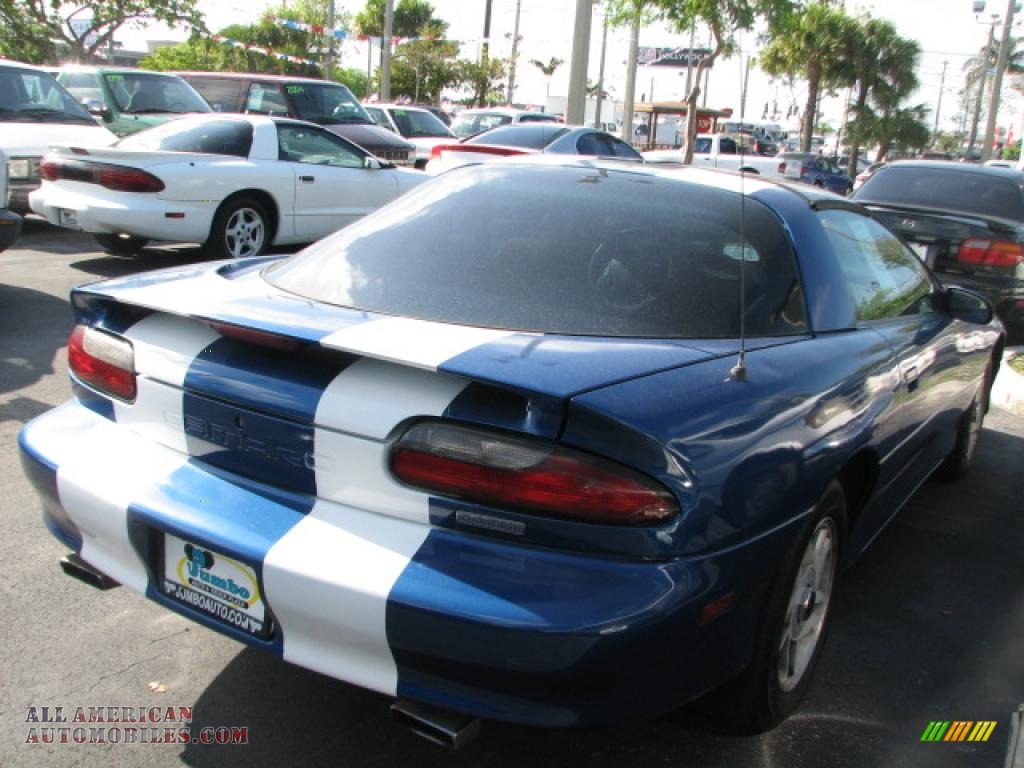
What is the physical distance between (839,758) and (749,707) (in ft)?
1.10

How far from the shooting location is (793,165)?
2628 centimetres

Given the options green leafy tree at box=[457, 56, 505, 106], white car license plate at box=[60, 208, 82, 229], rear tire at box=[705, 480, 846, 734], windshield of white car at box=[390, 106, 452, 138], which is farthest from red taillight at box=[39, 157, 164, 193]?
green leafy tree at box=[457, 56, 505, 106]

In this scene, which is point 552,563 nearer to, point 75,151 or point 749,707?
point 749,707

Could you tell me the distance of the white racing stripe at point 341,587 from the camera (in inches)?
79.2

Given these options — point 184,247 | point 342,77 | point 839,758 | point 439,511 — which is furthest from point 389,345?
point 342,77

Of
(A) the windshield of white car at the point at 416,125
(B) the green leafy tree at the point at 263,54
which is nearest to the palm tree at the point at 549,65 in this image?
(B) the green leafy tree at the point at 263,54

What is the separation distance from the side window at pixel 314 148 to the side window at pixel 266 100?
406 centimetres

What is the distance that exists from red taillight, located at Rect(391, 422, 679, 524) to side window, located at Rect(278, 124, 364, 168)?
25.0 feet

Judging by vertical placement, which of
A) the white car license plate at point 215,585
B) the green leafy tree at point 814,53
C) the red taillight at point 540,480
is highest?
the green leafy tree at point 814,53

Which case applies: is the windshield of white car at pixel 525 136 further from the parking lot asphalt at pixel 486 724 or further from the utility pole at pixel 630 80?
the utility pole at pixel 630 80

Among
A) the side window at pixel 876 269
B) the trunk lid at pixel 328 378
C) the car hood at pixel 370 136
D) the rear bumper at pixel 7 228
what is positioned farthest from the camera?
the car hood at pixel 370 136

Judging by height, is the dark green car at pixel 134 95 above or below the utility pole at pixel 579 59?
below

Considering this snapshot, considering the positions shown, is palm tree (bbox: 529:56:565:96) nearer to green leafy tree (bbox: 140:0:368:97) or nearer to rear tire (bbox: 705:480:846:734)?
green leafy tree (bbox: 140:0:368:97)

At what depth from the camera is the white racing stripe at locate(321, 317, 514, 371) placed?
214 centimetres
